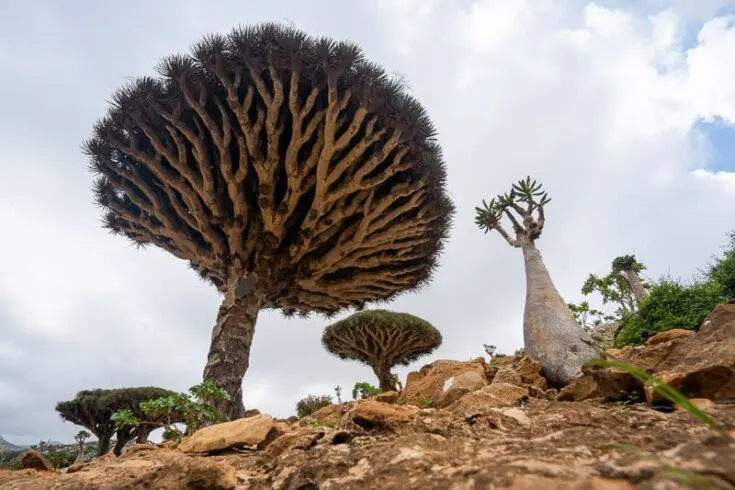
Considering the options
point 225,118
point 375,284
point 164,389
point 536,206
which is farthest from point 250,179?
point 164,389

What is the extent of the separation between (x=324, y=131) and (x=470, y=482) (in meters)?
5.21

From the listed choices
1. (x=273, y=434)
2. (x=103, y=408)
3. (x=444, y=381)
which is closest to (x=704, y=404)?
(x=273, y=434)

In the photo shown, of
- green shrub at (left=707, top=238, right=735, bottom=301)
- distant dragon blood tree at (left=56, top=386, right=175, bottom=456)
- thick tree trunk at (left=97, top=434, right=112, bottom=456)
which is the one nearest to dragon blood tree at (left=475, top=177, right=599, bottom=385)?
green shrub at (left=707, top=238, right=735, bottom=301)

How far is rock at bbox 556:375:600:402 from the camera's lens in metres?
2.11

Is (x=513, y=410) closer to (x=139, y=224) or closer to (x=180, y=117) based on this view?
(x=180, y=117)

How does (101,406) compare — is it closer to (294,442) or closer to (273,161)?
(273,161)

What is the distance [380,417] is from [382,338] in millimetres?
11564

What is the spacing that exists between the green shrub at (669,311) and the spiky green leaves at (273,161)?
402 cm

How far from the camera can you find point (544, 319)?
464 centimetres

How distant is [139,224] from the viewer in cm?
689

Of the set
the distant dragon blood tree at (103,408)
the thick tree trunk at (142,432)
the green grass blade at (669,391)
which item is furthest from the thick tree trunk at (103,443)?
the green grass blade at (669,391)

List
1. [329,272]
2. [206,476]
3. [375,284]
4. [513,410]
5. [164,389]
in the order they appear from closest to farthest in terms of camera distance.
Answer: [206,476]
[513,410]
[329,272]
[375,284]
[164,389]

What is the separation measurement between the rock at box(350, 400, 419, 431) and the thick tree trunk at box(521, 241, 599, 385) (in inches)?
114

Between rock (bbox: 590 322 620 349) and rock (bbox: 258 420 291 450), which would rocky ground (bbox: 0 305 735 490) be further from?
rock (bbox: 590 322 620 349)
